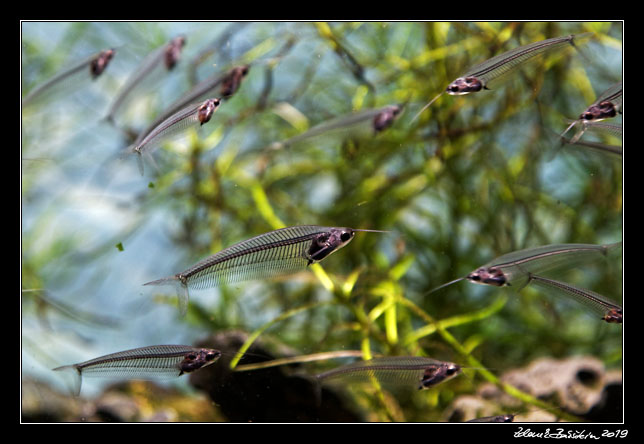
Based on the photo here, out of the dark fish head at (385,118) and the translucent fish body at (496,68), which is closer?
the translucent fish body at (496,68)

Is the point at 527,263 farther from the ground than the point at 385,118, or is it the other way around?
the point at 385,118

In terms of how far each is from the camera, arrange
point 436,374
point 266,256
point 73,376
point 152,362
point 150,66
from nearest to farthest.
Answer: point 266,256, point 152,362, point 436,374, point 73,376, point 150,66

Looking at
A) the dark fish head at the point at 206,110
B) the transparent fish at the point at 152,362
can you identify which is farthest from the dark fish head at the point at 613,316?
the dark fish head at the point at 206,110

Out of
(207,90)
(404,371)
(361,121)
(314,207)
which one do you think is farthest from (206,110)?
(404,371)

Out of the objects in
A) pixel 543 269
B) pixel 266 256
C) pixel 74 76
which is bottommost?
pixel 543 269

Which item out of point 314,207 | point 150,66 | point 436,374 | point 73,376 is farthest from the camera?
point 314,207

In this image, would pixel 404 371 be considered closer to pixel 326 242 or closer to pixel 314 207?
pixel 326 242

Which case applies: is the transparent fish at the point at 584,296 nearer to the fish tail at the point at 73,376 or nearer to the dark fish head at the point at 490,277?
the dark fish head at the point at 490,277

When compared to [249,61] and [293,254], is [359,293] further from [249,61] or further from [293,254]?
[249,61]
